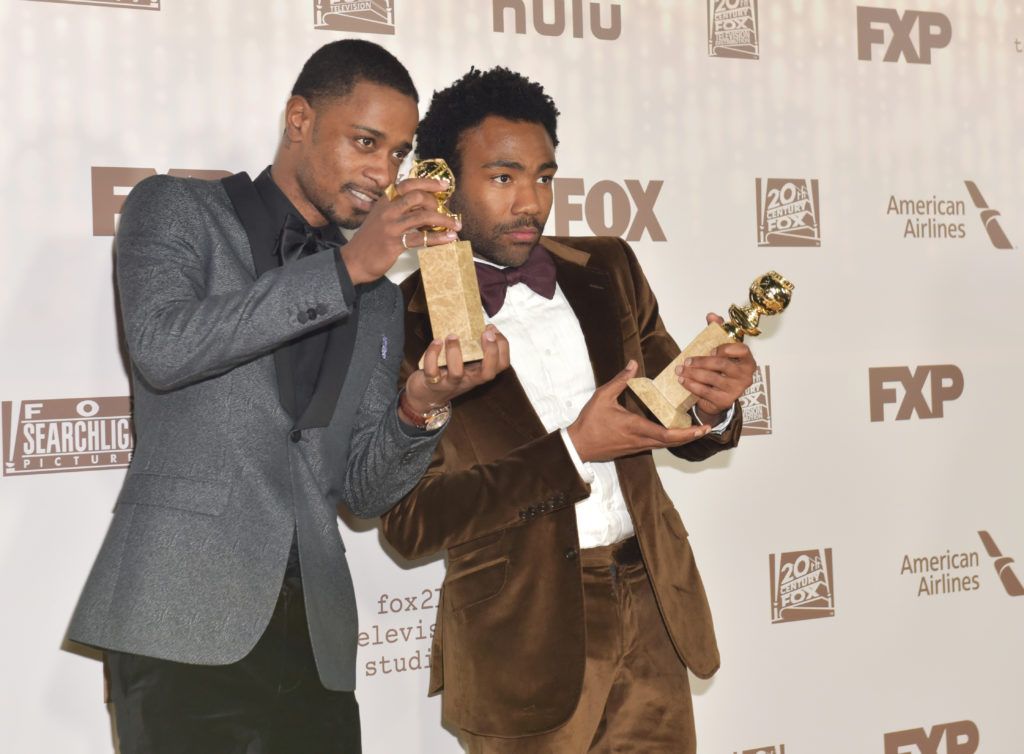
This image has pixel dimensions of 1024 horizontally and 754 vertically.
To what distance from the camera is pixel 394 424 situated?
1896 mm

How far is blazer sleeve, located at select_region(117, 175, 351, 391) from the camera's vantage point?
63.1 inches

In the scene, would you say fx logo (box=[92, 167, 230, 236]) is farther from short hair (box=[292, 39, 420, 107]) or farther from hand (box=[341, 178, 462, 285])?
hand (box=[341, 178, 462, 285])

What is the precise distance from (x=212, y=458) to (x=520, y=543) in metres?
0.66

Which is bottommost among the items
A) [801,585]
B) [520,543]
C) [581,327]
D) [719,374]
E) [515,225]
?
[801,585]

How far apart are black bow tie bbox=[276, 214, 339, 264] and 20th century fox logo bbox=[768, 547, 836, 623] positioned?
6.18 feet

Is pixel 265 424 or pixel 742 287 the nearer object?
pixel 265 424

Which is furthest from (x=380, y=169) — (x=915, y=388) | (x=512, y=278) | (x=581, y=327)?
(x=915, y=388)

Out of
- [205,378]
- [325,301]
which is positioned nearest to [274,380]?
[205,378]

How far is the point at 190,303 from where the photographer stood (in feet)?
5.48

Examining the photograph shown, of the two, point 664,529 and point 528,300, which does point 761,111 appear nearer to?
point 528,300

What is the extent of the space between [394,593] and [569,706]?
872 millimetres

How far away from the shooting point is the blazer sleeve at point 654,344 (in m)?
2.26

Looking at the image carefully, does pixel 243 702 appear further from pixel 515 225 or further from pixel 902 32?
pixel 902 32

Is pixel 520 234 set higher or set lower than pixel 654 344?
higher
